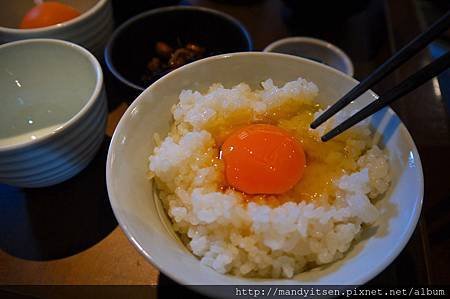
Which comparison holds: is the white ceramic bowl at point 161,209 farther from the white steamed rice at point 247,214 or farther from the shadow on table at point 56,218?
the shadow on table at point 56,218

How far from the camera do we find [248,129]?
138cm

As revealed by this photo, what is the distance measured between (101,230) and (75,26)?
86cm

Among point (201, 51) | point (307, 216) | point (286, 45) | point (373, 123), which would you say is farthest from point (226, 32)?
point (307, 216)

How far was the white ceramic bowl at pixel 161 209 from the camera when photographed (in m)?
1.06

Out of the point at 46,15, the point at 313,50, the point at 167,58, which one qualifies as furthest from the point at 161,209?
the point at 313,50

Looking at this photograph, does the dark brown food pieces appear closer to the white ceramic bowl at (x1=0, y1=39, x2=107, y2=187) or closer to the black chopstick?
the white ceramic bowl at (x1=0, y1=39, x2=107, y2=187)

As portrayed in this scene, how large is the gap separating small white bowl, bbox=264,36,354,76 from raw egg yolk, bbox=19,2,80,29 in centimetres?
96

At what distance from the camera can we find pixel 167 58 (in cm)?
205

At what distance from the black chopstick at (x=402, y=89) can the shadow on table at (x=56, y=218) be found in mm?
859

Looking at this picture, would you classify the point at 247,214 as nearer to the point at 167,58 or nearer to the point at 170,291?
the point at 170,291

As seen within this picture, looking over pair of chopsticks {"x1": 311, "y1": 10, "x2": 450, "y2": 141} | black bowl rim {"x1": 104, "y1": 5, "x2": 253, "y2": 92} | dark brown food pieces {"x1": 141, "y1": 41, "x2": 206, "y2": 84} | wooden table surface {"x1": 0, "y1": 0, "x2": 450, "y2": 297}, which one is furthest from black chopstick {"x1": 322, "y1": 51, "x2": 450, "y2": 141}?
dark brown food pieces {"x1": 141, "y1": 41, "x2": 206, "y2": 84}

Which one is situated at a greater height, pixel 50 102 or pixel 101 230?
pixel 50 102

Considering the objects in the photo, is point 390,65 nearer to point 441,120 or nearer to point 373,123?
point 373,123

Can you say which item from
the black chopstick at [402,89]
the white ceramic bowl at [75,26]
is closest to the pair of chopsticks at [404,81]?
the black chopstick at [402,89]
